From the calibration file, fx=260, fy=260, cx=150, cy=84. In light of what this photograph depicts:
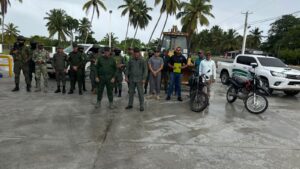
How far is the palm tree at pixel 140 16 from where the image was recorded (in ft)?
146

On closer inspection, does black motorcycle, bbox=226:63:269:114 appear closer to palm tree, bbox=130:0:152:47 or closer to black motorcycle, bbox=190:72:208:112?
black motorcycle, bbox=190:72:208:112

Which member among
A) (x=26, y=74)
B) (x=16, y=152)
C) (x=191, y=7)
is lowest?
(x=16, y=152)

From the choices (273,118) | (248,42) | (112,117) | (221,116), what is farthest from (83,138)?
(248,42)

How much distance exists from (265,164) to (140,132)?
238 centimetres

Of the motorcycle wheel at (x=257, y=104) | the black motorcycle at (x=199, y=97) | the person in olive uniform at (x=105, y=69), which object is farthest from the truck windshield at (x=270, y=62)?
the person in olive uniform at (x=105, y=69)

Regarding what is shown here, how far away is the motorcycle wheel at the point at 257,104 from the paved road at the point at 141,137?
0.82ft

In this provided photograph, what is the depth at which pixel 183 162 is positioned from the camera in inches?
156

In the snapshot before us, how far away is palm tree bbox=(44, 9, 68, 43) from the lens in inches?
2140

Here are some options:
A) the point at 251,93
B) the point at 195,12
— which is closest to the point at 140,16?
the point at 195,12

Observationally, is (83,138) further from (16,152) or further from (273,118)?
(273,118)

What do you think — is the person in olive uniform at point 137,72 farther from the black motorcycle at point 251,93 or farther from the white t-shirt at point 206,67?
the black motorcycle at point 251,93

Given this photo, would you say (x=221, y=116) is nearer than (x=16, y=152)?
No

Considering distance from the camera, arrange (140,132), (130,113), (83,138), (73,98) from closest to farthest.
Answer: (83,138)
(140,132)
(130,113)
(73,98)

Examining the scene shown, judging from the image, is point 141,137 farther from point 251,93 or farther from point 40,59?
point 40,59
